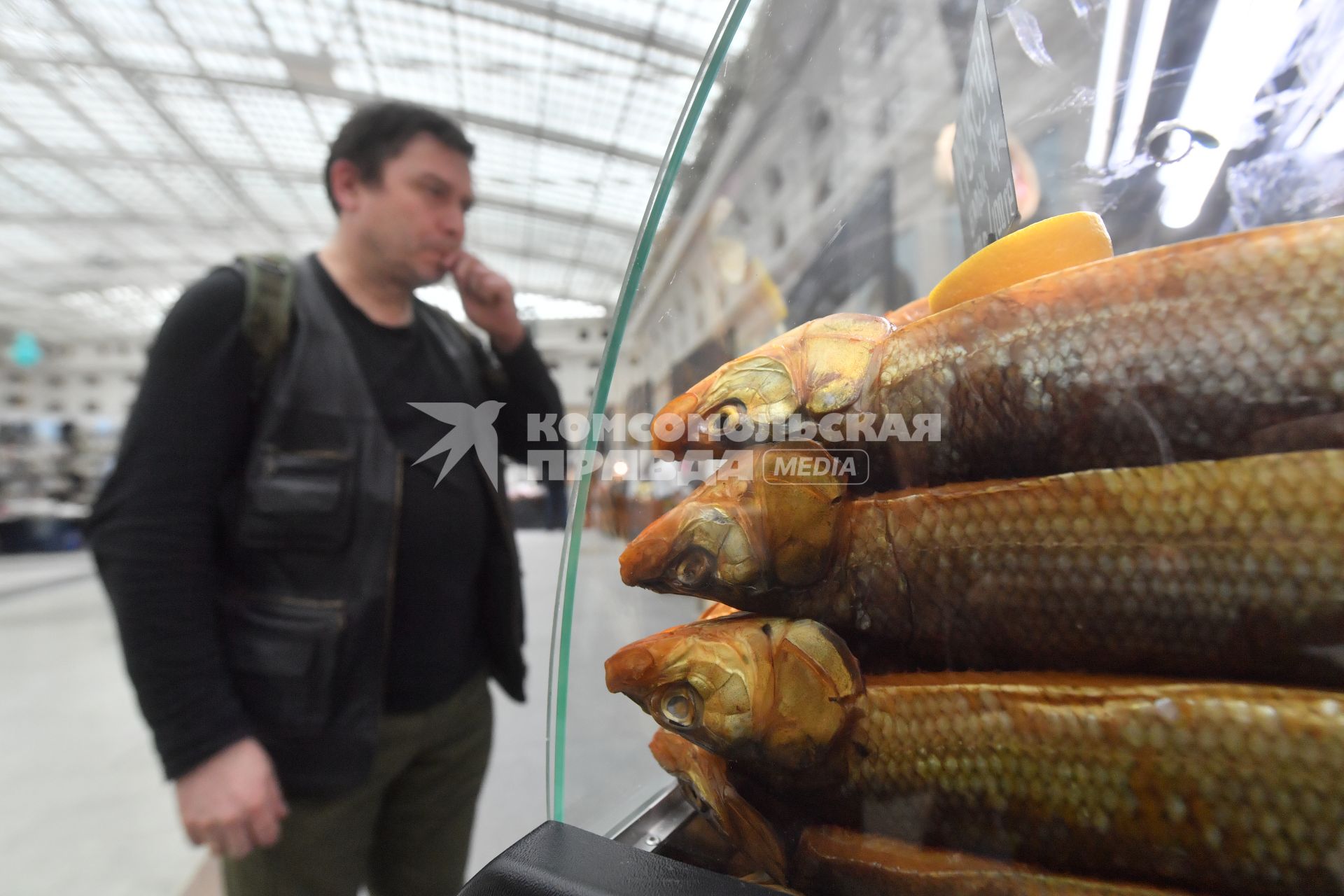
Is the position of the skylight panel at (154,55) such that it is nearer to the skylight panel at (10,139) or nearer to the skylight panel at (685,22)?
the skylight panel at (10,139)

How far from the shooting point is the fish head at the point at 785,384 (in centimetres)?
28

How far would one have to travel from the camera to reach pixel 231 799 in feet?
2.24

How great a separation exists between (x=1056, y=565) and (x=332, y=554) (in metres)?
0.80

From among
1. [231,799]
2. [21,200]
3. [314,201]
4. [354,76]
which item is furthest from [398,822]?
[314,201]

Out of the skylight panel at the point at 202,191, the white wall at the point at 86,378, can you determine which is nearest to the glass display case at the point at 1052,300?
the skylight panel at the point at 202,191

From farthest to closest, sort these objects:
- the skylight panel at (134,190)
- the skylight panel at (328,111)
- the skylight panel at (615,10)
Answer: the skylight panel at (134,190)
the skylight panel at (328,111)
the skylight panel at (615,10)

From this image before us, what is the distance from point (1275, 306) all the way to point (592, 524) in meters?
0.35

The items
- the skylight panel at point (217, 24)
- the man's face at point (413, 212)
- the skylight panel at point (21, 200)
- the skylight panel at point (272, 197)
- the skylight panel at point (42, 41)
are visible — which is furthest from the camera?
the skylight panel at point (272, 197)

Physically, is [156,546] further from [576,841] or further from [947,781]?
[947,781]

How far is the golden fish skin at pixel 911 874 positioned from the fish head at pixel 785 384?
0.19 m

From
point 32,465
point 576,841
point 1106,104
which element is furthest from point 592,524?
point 32,465

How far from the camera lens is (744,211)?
397 mm

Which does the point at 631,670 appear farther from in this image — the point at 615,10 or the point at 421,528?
the point at 615,10

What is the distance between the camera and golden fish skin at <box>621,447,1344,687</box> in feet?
0.69
